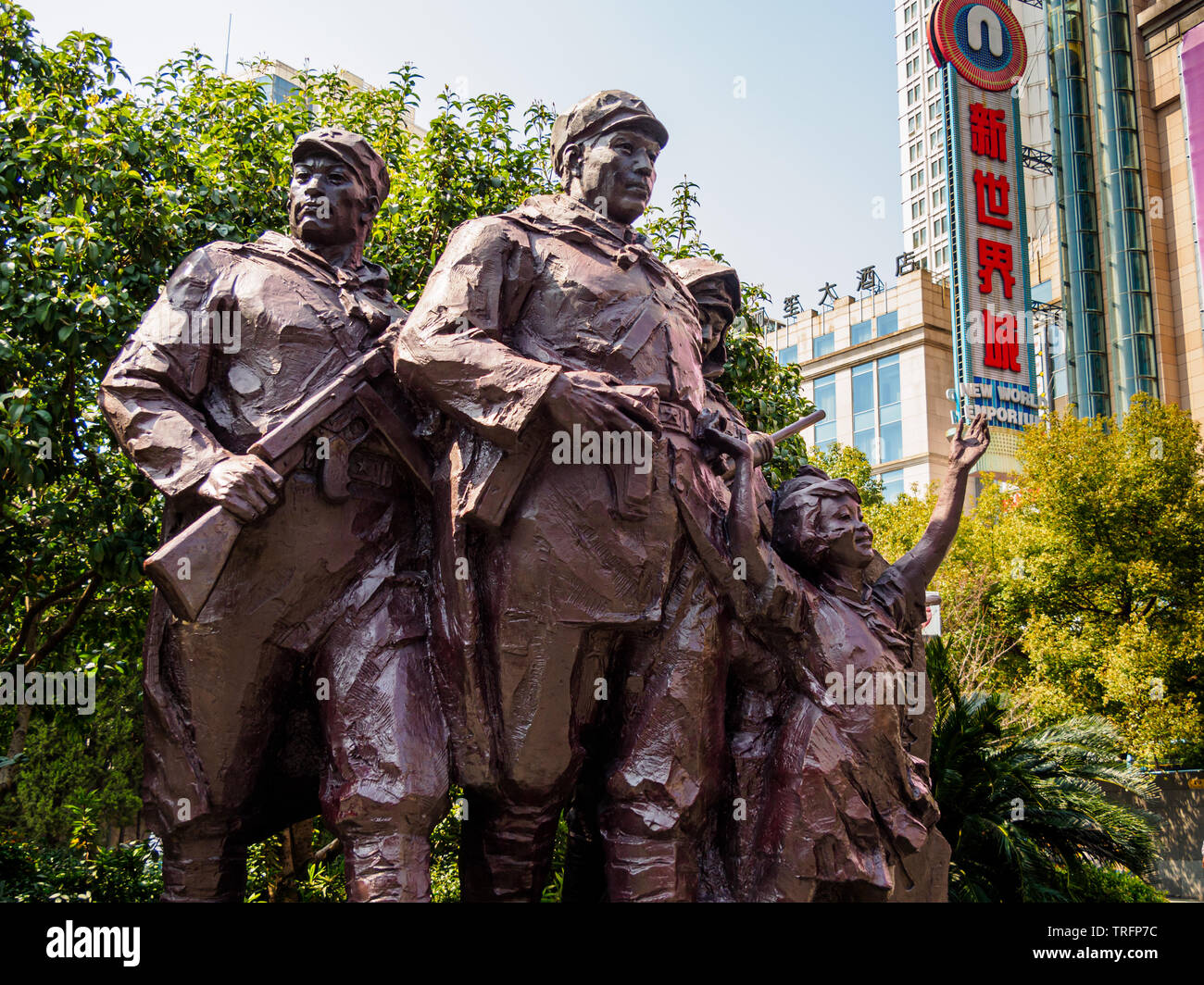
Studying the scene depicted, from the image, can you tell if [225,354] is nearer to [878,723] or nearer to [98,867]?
[878,723]

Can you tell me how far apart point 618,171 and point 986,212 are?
23.1 m

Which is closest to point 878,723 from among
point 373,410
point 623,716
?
point 623,716

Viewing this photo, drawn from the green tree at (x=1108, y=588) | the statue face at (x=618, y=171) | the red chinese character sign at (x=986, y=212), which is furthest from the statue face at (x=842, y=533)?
the red chinese character sign at (x=986, y=212)

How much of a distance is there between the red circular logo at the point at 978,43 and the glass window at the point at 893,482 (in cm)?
1375

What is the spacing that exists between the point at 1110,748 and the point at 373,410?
412 inches

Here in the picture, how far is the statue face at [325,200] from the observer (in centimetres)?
469

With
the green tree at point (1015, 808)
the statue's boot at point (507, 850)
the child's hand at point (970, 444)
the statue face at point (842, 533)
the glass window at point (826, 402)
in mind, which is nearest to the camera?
the statue's boot at point (507, 850)

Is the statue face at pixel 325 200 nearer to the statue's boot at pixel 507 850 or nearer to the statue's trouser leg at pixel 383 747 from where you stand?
the statue's trouser leg at pixel 383 747

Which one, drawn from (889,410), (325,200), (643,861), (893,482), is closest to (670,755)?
(643,861)

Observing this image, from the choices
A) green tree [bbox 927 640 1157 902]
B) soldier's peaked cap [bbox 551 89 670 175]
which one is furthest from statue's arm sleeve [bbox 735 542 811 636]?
green tree [bbox 927 640 1157 902]

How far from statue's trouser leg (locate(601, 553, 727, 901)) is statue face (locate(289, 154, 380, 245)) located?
203 cm

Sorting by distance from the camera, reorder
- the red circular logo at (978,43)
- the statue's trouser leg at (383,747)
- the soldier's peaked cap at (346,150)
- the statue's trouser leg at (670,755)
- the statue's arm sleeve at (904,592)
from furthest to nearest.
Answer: the red circular logo at (978,43), the statue's arm sleeve at (904,592), the soldier's peaked cap at (346,150), the statue's trouser leg at (670,755), the statue's trouser leg at (383,747)

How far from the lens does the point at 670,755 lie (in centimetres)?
428
